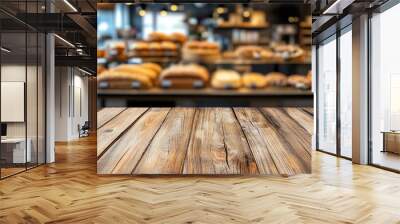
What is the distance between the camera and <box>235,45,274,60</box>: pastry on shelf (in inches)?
209

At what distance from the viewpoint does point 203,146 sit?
18.7 feet

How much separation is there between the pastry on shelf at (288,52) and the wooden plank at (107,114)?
214 cm

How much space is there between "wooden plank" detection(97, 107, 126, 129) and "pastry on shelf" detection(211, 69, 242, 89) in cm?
126

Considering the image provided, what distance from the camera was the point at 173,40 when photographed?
5293 mm

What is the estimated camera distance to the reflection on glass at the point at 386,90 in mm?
6508

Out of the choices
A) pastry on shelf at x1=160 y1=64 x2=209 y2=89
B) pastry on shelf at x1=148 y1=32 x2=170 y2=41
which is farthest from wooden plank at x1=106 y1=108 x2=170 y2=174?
pastry on shelf at x1=148 y1=32 x2=170 y2=41

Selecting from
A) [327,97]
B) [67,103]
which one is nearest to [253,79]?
[327,97]

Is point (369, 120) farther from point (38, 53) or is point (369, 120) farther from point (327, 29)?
point (38, 53)

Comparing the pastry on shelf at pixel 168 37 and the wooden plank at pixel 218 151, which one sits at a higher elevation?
the pastry on shelf at pixel 168 37

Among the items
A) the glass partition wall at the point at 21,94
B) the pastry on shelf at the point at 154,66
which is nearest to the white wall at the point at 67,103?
the glass partition wall at the point at 21,94

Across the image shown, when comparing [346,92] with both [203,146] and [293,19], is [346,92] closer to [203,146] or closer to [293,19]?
[293,19]

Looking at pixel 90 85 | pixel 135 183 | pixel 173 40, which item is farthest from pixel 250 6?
pixel 90 85

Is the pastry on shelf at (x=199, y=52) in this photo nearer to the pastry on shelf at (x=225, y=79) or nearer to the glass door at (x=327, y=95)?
the pastry on shelf at (x=225, y=79)

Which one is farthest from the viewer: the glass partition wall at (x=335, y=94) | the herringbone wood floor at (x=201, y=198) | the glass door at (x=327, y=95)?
the glass door at (x=327, y=95)
